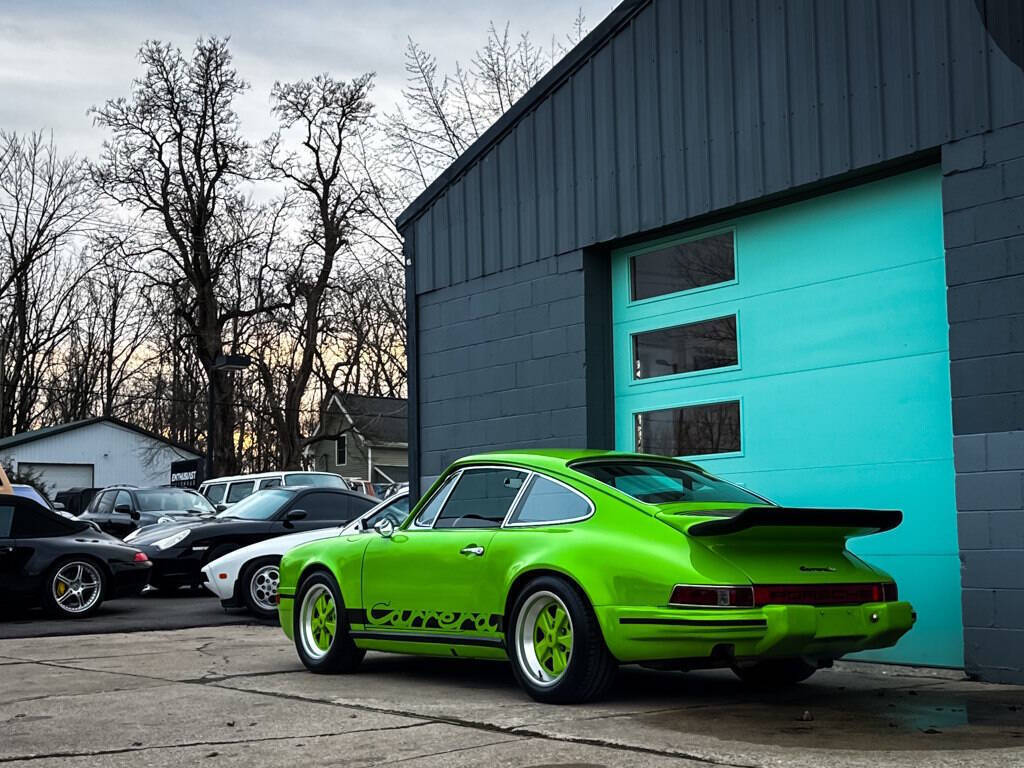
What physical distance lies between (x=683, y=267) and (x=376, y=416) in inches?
1819

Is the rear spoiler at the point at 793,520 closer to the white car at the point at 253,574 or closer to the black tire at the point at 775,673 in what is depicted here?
the black tire at the point at 775,673

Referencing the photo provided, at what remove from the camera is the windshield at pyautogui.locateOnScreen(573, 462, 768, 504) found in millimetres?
7344

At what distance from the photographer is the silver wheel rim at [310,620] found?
8.84m

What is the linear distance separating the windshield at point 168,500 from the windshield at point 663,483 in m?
15.2

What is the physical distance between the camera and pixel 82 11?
13688 millimetres

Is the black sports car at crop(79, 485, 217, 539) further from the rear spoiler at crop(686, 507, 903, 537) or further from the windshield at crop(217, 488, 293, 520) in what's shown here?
the rear spoiler at crop(686, 507, 903, 537)

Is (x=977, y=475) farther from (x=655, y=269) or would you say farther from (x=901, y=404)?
(x=655, y=269)

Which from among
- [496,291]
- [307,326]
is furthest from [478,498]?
[307,326]

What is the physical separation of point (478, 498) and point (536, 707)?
1.62 metres

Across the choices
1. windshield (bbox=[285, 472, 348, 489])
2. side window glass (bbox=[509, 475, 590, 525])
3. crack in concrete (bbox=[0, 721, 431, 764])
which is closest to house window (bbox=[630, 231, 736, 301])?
side window glass (bbox=[509, 475, 590, 525])

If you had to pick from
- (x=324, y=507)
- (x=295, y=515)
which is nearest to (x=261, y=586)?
(x=295, y=515)

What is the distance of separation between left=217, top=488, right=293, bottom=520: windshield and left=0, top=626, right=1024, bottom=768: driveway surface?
6.43 m

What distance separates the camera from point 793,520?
6453mm

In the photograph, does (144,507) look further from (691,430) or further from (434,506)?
(434,506)
